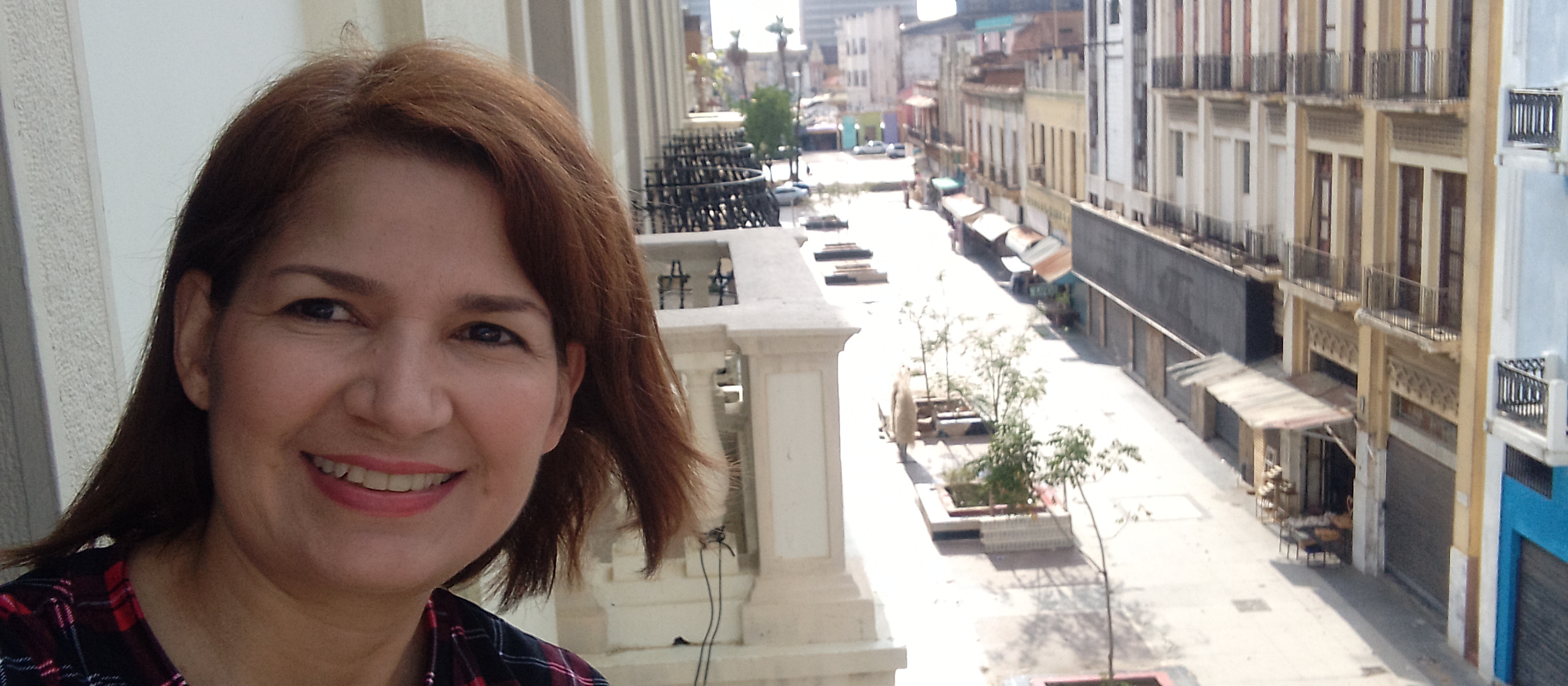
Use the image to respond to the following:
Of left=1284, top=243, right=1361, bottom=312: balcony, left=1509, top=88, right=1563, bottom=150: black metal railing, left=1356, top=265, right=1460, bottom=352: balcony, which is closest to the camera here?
left=1509, top=88, right=1563, bottom=150: black metal railing

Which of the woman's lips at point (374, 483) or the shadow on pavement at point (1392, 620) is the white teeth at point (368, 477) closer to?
the woman's lips at point (374, 483)

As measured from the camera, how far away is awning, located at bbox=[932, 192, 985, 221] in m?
49.0

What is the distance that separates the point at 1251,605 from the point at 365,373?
1726cm

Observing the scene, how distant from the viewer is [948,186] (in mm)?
55531

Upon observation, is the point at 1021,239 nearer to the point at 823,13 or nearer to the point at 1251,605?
the point at 1251,605

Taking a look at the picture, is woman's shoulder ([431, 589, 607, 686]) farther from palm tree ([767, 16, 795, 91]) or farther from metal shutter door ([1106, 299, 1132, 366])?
palm tree ([767, 16, 795, 91])

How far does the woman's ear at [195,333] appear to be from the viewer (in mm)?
1801

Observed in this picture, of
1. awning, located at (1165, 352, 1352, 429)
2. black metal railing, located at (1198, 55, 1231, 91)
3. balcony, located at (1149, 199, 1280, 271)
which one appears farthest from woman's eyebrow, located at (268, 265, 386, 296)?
black metal railing, located at (1198, 55, 1231, 91)

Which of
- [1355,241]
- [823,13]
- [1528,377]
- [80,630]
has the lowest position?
[1528,377]

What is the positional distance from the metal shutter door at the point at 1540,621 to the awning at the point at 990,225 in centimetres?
2954

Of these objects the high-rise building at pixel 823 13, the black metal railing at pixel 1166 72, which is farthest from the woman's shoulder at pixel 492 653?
the high-rise building at pixel 823 13

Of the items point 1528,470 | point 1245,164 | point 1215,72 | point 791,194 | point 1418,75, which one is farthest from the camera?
point 791,194

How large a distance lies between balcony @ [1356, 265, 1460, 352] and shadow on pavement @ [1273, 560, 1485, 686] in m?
3.24

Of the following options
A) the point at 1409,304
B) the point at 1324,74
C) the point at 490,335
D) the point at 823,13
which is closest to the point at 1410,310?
the point at 1409,304
